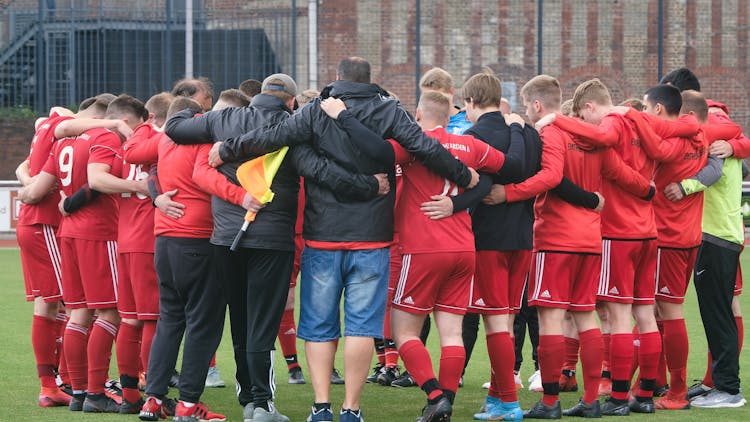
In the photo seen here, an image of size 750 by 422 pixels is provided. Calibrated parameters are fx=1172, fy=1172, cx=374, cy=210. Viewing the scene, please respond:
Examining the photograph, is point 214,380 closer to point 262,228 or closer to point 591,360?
point 262,228

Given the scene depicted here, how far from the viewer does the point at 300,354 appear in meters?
10.3

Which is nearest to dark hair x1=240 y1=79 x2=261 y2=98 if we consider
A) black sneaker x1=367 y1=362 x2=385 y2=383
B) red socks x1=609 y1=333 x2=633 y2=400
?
black sneaker x1=367 y1=362 x2=385 y2=383

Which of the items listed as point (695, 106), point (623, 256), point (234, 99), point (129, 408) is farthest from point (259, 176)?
point (695, 106)

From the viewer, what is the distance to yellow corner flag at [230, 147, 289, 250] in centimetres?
683

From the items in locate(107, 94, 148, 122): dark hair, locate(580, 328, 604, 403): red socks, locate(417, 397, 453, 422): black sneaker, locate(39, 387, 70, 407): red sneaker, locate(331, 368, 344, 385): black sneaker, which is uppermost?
locate(107, 94, 148, 122): dark hair

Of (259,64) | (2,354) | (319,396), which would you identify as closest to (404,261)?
(319,396)

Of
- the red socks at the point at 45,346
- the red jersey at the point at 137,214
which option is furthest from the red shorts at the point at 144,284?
the red socks at the point at 45,346

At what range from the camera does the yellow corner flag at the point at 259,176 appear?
683cm

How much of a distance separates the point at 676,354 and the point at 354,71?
2.96 m

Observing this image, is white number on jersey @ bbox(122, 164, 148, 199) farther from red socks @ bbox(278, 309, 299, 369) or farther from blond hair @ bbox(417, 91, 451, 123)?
blond hair @ bbox(417, 91, 451, 123)

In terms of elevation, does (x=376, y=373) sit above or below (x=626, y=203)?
below

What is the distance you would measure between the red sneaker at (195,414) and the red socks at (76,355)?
924 millimetres

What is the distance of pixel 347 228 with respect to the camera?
Result: 6.85 m

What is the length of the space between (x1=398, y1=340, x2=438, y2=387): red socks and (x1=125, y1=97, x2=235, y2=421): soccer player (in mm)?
1160
